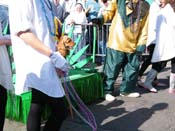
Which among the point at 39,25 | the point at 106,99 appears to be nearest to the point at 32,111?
the point at 39,25

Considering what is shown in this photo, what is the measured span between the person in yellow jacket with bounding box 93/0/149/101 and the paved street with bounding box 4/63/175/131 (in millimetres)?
318

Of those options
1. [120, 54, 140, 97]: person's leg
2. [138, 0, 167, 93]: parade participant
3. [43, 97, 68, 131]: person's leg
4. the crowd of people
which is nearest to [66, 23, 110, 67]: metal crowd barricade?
the crowd of people

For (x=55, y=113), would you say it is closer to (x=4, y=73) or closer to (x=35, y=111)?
(x=35, y=111)

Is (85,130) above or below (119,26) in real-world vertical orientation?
below

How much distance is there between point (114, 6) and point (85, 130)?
2.06 m

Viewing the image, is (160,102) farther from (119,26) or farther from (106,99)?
(119,26)

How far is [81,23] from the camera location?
9.11 metres

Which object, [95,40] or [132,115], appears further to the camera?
[95,40]

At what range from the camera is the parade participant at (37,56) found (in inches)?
114

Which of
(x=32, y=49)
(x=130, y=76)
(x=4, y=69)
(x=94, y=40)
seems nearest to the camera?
(x=32, y=49)

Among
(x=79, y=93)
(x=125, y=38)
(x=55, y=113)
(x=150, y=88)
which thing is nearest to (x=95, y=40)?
(x=150, y=88)

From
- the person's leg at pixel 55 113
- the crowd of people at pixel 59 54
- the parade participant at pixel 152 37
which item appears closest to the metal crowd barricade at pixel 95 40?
the crowd of people at pixel 59 54

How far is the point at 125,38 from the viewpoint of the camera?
5586mm

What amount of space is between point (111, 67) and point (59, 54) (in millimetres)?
2879
